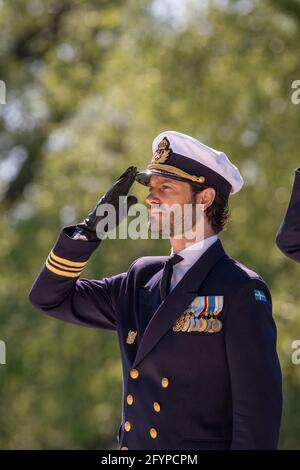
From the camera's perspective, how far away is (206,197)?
3.57 meters

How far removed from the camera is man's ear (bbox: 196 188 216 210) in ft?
11.7

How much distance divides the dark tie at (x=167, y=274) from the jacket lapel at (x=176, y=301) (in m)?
0.03

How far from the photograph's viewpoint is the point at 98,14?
15.0 meters

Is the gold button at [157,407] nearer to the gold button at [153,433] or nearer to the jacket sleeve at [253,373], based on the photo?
the gold button at [153,433]

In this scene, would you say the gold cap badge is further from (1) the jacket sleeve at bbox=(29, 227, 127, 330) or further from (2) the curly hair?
(1) the jacket sleeve at bbox=(29, 227, 127, 330)

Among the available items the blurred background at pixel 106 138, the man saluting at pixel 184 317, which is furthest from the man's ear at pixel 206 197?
the blurred background at pixel 106 138

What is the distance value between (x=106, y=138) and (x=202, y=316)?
10.1 m

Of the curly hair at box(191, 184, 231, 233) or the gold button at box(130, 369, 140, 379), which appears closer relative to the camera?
the gold button at box(130, 369, 140, 379)

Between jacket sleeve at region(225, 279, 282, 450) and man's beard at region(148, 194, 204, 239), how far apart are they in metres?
0.32

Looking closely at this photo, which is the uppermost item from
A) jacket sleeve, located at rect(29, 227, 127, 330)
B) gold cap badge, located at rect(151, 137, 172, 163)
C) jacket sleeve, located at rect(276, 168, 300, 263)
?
gold cap badge, located at rect(151, 137, 172, 163)

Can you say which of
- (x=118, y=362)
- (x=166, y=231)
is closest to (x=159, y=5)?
(x=118, y=362)

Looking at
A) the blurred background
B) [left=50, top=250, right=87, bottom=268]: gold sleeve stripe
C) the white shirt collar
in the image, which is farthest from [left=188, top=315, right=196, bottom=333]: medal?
the blurred background

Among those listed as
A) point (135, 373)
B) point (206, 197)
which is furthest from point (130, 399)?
point (206, 197)

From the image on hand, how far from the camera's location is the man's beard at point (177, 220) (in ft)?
11.4
